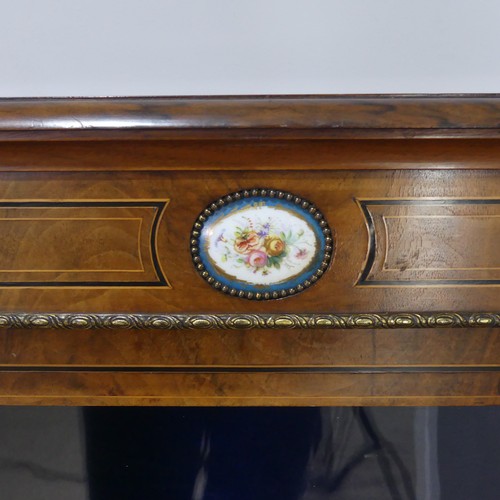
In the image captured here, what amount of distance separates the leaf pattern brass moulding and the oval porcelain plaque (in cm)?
3

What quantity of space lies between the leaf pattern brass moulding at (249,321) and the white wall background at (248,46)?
0.28 meters

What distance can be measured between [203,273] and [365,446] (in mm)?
273

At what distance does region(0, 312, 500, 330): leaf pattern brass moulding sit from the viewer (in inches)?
22.5

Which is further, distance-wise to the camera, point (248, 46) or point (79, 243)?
point (248, 46)

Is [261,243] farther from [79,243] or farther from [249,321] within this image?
[79,243]

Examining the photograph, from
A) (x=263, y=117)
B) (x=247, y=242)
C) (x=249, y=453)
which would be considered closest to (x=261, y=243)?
(x=247, y=242)

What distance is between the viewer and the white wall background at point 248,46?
0.69m

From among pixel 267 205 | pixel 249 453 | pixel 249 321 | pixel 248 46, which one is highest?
pixel 248 46

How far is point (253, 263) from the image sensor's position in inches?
22.7

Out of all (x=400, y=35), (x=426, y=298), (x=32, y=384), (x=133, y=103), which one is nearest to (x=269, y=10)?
(x=400, y=35)

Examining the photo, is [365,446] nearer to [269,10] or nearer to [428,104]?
[428,104]

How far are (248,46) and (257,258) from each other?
28 cm

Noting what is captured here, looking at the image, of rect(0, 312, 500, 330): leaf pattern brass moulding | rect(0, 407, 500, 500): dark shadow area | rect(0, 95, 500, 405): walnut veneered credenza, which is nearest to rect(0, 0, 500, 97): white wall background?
rect(0, 95, 500, 405): walnut veneered credenza

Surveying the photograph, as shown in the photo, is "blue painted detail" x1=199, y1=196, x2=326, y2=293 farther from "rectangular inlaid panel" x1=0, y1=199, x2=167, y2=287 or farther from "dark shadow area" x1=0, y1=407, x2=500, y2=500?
"dark shadow area" x1=0, y1=407, x2=500, y2=500
